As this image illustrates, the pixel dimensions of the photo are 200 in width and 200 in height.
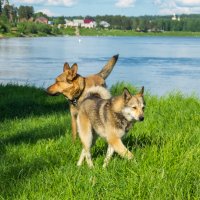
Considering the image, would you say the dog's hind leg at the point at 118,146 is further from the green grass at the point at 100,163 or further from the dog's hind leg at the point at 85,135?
the dog's hind leg at the point at 85,135

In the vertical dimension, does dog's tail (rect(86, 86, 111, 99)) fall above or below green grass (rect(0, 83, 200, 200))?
above

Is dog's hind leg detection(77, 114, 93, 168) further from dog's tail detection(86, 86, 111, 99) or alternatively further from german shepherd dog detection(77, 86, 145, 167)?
dog's tail detection(86, 86, 111, 99)

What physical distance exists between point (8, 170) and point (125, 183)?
1.84 meters

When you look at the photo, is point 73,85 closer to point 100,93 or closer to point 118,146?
point 100,93

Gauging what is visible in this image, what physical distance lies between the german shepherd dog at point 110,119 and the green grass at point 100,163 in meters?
0.17

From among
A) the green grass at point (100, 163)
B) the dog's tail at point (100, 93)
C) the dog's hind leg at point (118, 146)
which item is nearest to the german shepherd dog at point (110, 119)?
the dog's hind leg at point (118, 146)

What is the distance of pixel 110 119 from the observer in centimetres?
611

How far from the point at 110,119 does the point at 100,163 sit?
2.00 feet

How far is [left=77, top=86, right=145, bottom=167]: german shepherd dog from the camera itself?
5.97 metres

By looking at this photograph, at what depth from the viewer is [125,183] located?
15.8 feet

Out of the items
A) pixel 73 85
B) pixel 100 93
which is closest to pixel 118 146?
pixel 100 93

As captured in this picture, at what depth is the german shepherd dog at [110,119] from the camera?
5.97 metres

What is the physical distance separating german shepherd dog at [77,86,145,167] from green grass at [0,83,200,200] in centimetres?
17

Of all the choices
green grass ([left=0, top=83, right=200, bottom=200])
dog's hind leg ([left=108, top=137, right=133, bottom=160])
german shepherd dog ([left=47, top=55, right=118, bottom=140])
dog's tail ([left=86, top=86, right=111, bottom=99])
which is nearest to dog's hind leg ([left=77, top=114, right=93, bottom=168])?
green grass ([left=0, top=83, right=200, bottom=200])
